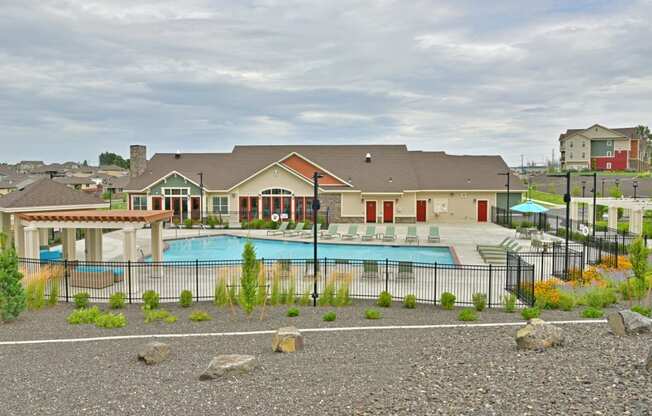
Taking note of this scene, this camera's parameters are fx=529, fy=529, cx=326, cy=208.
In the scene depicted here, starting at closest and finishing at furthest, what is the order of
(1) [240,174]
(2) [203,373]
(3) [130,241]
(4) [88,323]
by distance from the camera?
(2) [203,373]
(4) [88,323]
(3) [130,241]
(1) [240,174]

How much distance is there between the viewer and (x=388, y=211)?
42.0m

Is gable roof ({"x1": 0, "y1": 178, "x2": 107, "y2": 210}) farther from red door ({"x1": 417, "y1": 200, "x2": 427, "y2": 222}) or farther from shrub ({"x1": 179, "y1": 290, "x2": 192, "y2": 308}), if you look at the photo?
red door ({"x1": 417, "y1": 200, "x2": 427, "y2": 222})

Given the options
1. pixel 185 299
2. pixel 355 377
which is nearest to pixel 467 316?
pixel 355 377

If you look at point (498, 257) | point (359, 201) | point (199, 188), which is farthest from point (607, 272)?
point (199, 188)

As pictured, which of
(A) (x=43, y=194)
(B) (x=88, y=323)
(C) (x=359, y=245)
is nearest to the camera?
(B) (x=88, y=323)

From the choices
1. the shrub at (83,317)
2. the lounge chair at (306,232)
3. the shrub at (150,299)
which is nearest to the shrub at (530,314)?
the shrub at (150,299)

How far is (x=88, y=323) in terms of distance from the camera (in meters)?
13.0

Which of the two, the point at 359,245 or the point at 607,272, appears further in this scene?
the point at 359,245

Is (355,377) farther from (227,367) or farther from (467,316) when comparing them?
(467,316)

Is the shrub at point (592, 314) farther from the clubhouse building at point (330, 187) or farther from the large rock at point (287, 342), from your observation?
the clubhouse building at point (330, 187)

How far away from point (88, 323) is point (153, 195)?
2977cm

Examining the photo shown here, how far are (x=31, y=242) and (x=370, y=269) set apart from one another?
12.2 meters

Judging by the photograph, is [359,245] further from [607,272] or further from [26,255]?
[26,255]

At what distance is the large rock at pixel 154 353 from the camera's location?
9.51 metres
